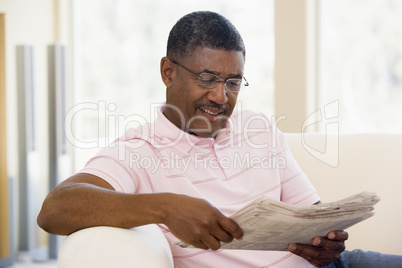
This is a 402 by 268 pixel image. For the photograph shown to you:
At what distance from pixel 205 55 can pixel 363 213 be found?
719mm

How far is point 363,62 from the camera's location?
3.51 m

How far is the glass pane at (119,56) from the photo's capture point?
4504 mm

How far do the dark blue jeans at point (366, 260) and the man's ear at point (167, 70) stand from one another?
0.80 meters

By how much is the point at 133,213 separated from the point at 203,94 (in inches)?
23.3

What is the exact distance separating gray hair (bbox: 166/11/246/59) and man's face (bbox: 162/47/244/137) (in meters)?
0.02

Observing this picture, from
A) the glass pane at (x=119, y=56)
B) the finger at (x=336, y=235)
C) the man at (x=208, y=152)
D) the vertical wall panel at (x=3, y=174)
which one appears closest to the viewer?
the finger at (x=336, y=235)

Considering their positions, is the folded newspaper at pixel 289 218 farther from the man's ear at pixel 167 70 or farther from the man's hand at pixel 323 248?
the man's ear at pixel 167 70

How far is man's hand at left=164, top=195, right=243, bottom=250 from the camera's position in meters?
1.18

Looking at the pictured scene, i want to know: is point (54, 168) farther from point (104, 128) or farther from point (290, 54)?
point (290, 54)

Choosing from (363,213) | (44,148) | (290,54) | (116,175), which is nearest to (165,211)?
(116,175)

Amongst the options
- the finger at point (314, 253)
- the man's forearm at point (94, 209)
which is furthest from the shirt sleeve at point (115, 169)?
the finger at point (314, 253)

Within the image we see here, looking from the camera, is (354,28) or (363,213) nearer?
(363,213)

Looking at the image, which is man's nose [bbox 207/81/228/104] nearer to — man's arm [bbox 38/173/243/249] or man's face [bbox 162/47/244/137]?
man's face [bbox 162/47/244/137]

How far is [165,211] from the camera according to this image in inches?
49.1
